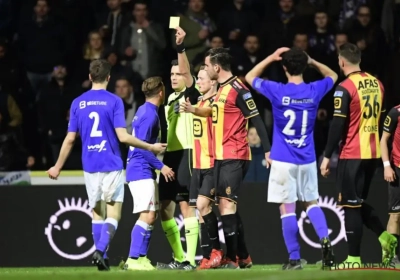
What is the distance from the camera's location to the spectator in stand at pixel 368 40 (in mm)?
16375

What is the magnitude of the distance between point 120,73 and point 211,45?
146cm

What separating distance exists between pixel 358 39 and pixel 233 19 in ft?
6.57

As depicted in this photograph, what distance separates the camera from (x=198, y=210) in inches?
464

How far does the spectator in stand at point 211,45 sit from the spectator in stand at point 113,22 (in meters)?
1.30

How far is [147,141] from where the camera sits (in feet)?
39.1

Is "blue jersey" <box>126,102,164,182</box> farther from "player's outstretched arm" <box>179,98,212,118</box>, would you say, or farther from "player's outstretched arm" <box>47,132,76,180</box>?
"player's outstretched arm" <box>47,132,76,180</box>

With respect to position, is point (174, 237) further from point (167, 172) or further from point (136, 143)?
point (136, 143)

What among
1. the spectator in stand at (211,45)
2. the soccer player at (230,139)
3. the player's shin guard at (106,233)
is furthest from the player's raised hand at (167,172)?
the spectator in stand at (211,45)

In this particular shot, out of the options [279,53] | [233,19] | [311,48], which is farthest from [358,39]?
[279,53]

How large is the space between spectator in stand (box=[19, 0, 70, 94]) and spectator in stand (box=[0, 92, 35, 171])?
0.62m

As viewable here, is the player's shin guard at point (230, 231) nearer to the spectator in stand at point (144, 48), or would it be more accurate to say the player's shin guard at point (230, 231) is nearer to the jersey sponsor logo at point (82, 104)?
the jersey sponsor logo at point (82, 104)

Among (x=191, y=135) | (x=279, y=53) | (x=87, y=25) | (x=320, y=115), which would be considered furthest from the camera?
(x=87, y=25)

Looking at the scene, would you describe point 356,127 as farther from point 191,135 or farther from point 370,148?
point 191,135

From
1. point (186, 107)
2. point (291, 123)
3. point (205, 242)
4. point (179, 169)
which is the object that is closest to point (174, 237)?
point (205, 242)
